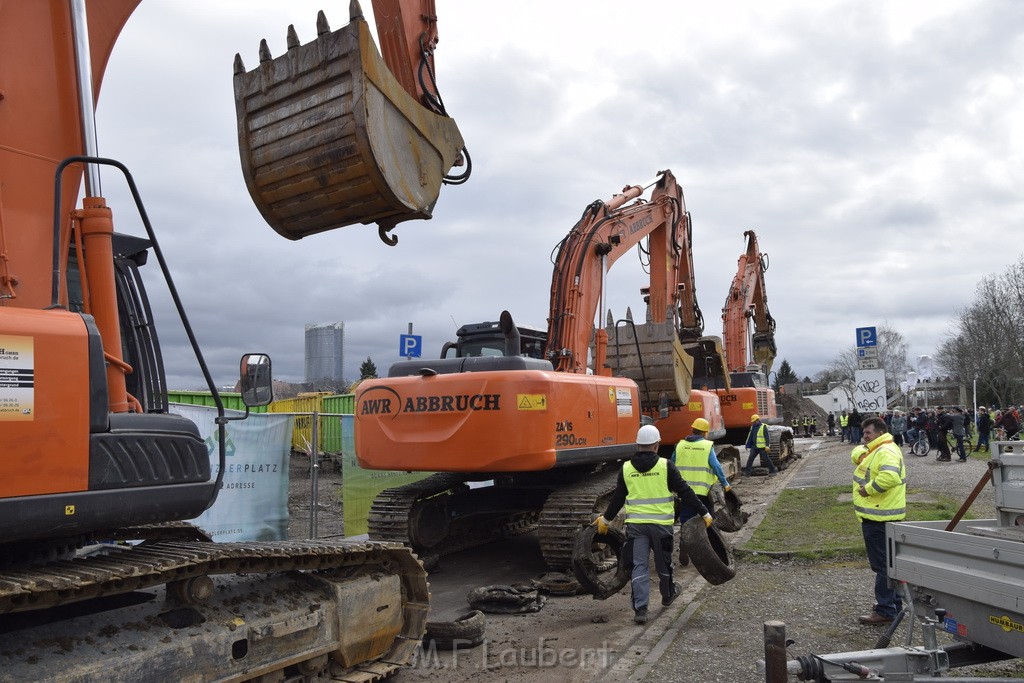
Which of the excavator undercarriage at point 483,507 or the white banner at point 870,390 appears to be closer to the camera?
the excavator undercarriage at point 483,507

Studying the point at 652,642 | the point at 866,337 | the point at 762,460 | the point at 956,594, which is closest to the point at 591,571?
the point at 652,642

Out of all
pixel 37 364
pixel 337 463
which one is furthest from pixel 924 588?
pixel 337 463

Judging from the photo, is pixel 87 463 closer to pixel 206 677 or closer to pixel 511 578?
pixel 206 677

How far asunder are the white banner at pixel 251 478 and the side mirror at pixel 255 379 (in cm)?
459

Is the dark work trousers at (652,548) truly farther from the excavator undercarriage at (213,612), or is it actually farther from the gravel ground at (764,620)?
the excavator undercarriage at (213,612)

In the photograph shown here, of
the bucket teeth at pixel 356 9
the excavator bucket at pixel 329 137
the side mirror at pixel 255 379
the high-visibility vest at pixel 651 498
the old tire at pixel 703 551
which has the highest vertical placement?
the bucket teeth at pixel 356 9

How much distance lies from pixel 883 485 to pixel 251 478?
251 inches

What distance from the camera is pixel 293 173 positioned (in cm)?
467

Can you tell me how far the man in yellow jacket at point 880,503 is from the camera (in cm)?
631

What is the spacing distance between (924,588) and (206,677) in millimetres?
3934

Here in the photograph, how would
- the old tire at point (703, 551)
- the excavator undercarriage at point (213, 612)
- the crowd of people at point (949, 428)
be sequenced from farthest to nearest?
the crowd of people at point (949, 428) → the old tire at point (703, 551) → the excavator undercarriage at point (213, 612)

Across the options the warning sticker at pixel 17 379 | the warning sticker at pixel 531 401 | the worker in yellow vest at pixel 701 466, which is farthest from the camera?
the worker in yellow vest at pixel 701 466

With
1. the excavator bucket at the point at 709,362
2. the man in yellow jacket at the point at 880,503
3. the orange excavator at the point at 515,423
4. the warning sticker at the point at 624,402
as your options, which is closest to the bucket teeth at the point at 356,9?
the orange excavator at the point at 515,423

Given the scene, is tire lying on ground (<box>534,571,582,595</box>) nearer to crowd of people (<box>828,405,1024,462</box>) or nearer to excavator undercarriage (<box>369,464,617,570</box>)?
excavator undercarriage (<box>369,464,617,570</box>)
